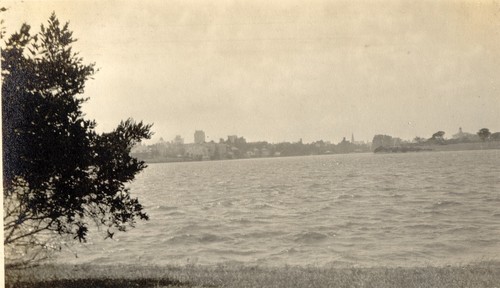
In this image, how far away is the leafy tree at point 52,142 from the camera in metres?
8.77

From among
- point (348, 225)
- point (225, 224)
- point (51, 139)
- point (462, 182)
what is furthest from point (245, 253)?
point (462, 182)

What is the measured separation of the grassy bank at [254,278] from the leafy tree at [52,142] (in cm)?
188

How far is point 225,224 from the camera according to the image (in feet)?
94.6

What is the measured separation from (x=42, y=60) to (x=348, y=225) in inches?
906

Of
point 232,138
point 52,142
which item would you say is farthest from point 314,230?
point 52,142

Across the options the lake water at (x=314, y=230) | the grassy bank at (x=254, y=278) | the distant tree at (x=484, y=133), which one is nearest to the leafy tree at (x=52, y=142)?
the grassy bank at (x=254, y=278)

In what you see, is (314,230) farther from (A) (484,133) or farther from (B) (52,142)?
(B) (52,142)

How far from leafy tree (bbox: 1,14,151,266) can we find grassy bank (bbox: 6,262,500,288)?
1.88 m

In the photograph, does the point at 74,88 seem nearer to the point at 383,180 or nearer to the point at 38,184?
the point at 38,184

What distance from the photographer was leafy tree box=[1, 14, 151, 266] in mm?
8773

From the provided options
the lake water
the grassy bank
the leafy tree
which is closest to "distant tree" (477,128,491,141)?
the lake water

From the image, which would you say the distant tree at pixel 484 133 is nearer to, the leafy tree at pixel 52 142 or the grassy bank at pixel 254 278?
the grassy bank at pixel 254 278

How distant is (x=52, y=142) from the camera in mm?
8945

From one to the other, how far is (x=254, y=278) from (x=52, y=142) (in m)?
6.16
